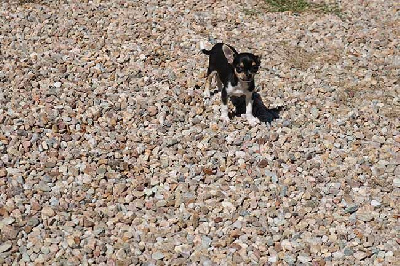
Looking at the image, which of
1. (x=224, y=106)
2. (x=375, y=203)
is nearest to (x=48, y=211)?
(x=224, y=106)

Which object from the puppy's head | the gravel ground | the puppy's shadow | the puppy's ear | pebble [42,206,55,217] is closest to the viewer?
the gravel ground

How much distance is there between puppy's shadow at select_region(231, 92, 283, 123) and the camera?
8.96 metres

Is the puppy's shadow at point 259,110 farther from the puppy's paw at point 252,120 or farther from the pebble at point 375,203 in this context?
the pebble at point 375,203

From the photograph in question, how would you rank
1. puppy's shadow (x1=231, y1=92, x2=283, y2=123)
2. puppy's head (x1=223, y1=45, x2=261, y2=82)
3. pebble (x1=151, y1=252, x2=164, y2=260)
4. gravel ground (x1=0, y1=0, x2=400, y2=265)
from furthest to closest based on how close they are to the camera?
puppy's shadow (x1=231, y1=92, x2=283, y2=123)
puppy's head (x1=223, y1=45, x2=261, y2=82)
gravel ground (x1=0, y1=0, x2=400, y2=265)
pebble (x1=151, y1=252, x2=164, y2=260)

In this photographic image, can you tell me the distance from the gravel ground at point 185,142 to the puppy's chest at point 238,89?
1.68ft

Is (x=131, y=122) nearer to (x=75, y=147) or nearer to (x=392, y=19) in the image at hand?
(x=75, y=147)

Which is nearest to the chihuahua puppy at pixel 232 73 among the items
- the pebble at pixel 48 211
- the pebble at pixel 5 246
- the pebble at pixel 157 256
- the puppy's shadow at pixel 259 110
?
the puppy's shadow at pixel 259 110

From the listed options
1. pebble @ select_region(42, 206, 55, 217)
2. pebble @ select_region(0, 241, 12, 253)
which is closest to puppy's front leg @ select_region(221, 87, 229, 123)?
pebble @ select_region(42, 206, 55, 217)

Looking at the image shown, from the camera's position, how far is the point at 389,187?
7695 millimetres

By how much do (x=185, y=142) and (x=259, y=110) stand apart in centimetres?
145

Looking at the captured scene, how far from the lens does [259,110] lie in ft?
29.9

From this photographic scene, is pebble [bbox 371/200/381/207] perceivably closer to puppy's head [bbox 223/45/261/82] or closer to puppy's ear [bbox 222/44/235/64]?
puppy's head [bbox 223/45/261/82]

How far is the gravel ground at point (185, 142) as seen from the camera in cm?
682

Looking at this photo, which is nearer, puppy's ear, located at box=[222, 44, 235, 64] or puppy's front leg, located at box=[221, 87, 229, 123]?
puppy's ear, located at box=[222, 44, 235, 64]
